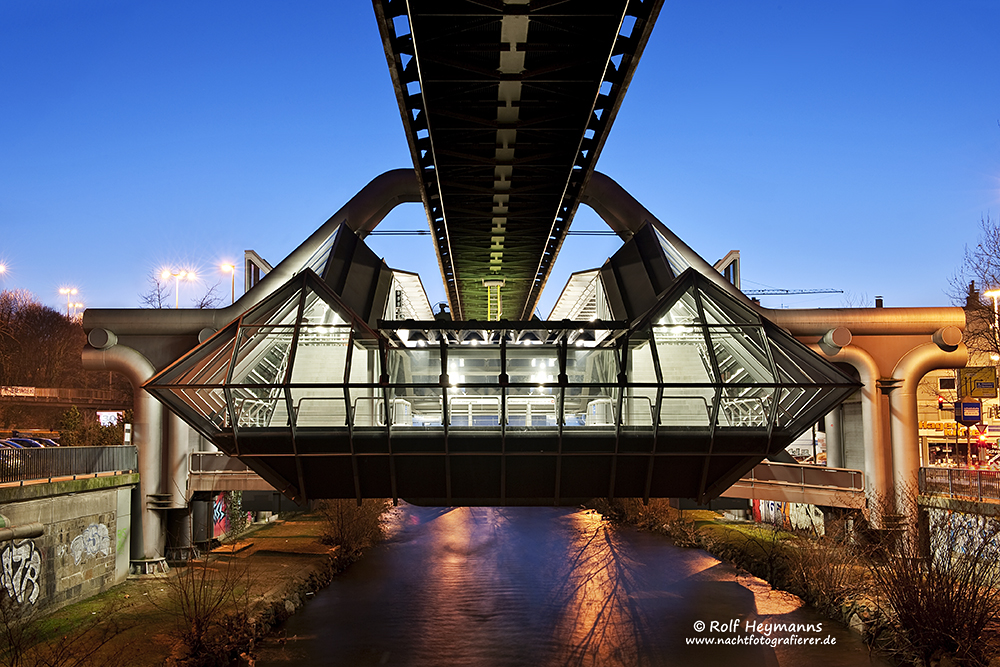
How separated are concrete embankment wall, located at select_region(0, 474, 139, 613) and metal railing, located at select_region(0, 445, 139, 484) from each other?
0.48 meters

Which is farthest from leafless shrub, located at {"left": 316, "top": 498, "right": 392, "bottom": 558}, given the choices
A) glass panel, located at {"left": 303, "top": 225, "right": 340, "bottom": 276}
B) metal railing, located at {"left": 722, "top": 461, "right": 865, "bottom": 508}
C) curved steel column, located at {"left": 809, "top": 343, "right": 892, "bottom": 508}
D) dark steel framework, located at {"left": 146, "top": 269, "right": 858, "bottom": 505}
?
curved steel column, located at {"left": 809, "top": 343, "right": 892, "bottom": 508}

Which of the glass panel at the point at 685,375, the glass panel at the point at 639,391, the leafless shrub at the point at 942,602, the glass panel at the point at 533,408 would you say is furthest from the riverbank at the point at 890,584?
the glass panel at the point at 533,408

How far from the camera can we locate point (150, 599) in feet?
89.1

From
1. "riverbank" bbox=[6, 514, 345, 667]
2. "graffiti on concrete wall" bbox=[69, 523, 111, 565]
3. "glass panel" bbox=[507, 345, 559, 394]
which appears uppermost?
"glass panel" bbox=[507, 345, 559, 394]

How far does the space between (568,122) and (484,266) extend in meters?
15.7

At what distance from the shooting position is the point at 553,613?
2909cm

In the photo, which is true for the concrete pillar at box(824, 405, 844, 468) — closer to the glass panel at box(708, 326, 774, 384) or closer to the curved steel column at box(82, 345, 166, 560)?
the glass panel at box(708, 326, 774, 384)

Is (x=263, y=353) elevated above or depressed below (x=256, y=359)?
above

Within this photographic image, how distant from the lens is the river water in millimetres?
23672

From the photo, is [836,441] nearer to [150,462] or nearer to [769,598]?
[769,598]

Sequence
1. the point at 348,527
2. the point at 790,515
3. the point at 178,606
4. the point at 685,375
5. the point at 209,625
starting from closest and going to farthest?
the point at 685,375 < the point at 209,625 < the point at 178,606 < the point at 348,527 < the point at 790,515

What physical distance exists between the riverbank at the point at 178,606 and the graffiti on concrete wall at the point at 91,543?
5.01 ft

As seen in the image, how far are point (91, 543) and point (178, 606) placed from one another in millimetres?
5487

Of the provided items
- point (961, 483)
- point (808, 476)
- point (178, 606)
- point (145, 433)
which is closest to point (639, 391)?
point (961, 483)
